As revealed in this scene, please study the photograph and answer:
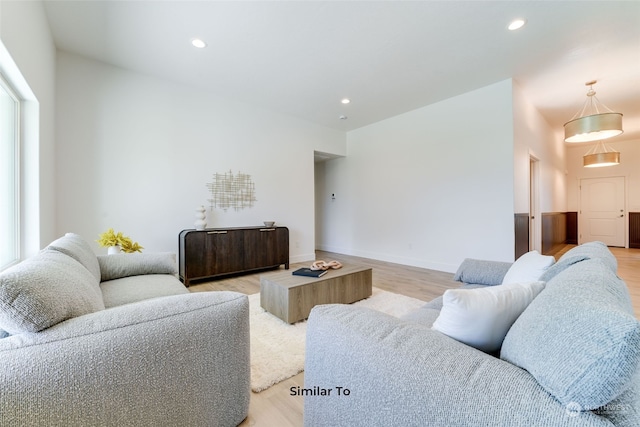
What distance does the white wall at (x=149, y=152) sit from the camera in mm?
3160

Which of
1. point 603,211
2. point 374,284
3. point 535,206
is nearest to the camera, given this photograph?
point 374,284

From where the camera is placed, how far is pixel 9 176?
2.09m

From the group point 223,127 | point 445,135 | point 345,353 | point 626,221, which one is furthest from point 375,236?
point 626,221

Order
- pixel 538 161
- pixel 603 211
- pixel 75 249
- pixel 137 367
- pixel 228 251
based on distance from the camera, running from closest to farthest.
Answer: pixel 137 367, pixel 75 249, pixel 228 251, pixel 538 161, pixel 603 211

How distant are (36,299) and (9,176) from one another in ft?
6.92

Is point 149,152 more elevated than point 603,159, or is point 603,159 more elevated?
point 603,159

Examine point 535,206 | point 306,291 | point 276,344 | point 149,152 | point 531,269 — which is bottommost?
point 276,344

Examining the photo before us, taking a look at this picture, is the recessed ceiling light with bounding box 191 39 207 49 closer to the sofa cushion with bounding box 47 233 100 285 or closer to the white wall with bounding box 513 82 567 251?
the sofa cushion with bounding box 47 233 100 285

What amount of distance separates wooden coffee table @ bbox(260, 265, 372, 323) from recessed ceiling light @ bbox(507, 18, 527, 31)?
2877 millimetres

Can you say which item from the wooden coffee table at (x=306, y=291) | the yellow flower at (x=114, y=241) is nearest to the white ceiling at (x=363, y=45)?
the yellow flower at (x=114, y=241)

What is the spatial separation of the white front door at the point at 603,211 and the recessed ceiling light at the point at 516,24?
7292 millimetres

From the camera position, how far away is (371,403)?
79 centimetres

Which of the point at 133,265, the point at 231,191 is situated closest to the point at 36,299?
the point at 133,265

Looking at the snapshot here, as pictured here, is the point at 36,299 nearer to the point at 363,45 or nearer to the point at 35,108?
the point at 35,108
